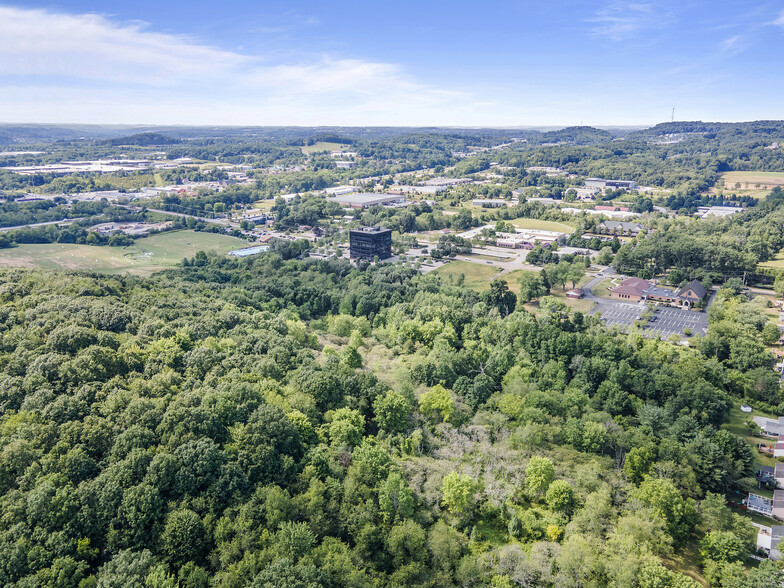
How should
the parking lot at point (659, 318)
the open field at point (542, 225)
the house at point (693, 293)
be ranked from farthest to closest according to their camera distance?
the open field at point (542, 225) < the house at point (693, 293) < the parking lot at point (659, 318)

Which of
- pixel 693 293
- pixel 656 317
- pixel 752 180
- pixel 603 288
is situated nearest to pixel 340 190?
pixel 603 288

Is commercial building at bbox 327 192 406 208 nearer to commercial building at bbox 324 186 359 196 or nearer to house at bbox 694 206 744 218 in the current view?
commercial building at bbox 324 186 359 196

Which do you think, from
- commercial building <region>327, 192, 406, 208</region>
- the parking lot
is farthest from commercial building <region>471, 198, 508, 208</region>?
the parking lot

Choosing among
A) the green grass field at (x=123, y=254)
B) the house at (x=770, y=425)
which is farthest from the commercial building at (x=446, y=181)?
the house at (x=770, y=425)

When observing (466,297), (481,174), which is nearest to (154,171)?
(481,174)

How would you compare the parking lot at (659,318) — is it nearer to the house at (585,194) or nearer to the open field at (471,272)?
the open field at (471,272)

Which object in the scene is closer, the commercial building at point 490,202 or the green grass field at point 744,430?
the green grass field at point 744,430
